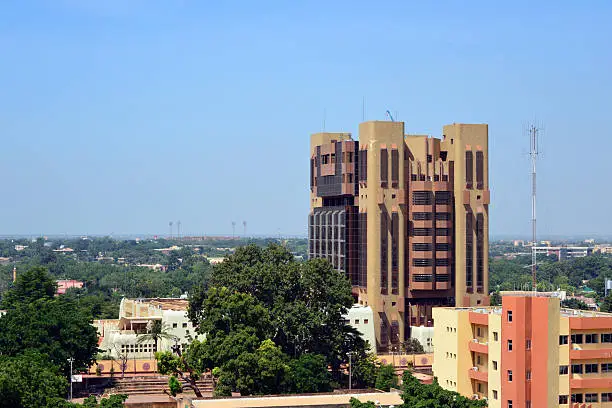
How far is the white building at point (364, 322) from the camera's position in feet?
373

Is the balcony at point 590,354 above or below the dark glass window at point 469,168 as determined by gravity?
below

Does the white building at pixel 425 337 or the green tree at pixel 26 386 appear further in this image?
the white building at pixel 425 337

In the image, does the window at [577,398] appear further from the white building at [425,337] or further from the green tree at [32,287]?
the green tree at [32,287]

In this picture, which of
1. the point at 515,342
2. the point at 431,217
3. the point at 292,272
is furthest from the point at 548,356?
the point at 431,217

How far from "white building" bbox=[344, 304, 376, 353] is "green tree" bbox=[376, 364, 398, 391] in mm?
14717

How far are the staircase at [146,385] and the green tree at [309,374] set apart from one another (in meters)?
9.05

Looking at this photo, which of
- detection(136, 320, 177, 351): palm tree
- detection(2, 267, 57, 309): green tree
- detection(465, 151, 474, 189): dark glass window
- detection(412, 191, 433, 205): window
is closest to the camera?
detection(136, 320, 177, 351): palm tree

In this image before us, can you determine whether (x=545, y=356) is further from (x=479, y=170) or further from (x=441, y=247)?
(x=479, y=170)

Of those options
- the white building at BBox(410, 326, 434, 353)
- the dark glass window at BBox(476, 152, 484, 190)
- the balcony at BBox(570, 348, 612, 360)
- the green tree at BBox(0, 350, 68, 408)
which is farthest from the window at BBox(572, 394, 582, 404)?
the dark glass window at BBox(476, 152, 484, 190)

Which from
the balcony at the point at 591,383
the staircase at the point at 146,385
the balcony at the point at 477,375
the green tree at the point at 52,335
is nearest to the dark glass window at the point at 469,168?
the staircase at the point at 146,385

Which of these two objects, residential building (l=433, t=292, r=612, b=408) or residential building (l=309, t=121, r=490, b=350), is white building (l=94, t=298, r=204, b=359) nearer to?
residential building (l=309, t=121, r=490, b=350)

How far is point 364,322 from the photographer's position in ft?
376

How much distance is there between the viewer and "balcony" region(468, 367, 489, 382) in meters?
76.0

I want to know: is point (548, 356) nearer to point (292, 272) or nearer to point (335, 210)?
point (292, 272)
